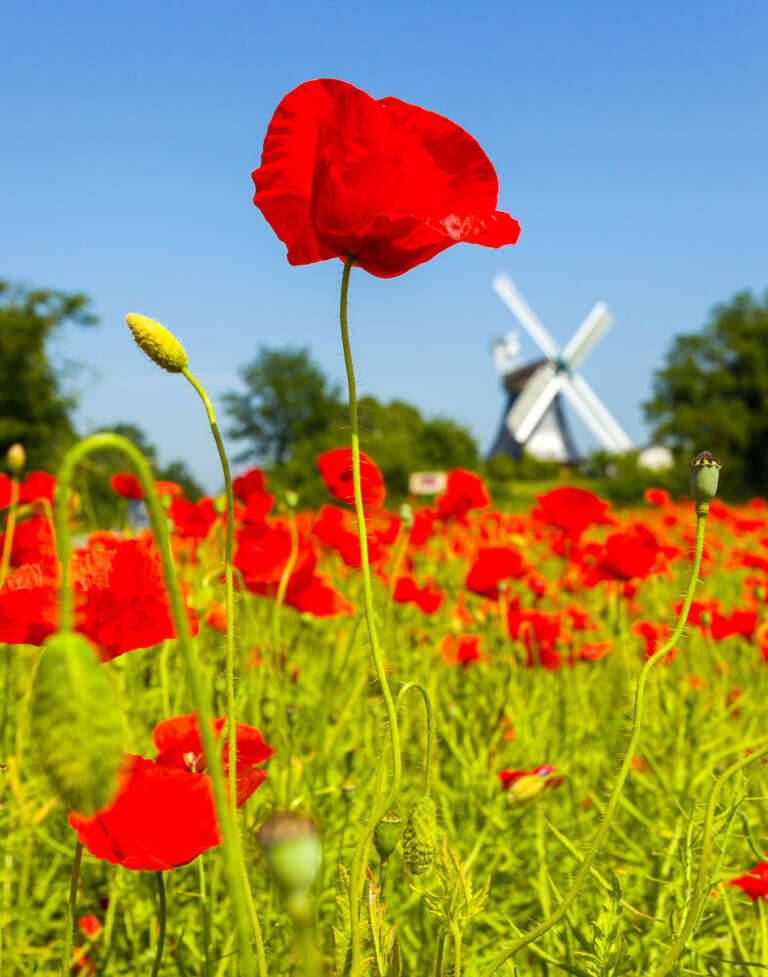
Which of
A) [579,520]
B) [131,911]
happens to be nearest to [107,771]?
[131,911]

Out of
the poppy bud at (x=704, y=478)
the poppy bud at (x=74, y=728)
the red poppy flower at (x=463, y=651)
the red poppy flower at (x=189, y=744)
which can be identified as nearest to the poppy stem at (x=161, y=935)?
the red poppy flower at (x=189, y=744)

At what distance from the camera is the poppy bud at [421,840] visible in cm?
57

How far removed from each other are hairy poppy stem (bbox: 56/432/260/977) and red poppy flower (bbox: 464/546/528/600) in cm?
169

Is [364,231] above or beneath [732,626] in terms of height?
above

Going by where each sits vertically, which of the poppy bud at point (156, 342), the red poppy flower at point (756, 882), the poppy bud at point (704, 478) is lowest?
the red poppy flower at point (756, 882)

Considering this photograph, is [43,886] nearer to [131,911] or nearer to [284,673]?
[131,911]

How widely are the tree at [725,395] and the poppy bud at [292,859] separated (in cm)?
2853

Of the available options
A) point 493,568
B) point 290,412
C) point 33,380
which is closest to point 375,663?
point 493,568

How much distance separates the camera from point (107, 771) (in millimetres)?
323

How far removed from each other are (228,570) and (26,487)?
1736 mm

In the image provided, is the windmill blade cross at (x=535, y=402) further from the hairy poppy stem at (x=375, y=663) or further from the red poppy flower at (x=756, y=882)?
the hairy poppy stem at (x=375, y=663)

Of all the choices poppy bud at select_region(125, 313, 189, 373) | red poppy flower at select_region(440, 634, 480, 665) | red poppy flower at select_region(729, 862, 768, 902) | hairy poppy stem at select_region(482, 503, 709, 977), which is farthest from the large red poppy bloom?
red poppy flower at select_region(440, 634, 480, 665)

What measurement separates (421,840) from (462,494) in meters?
1.77

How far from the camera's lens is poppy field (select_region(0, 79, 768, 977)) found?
1.73 feet
